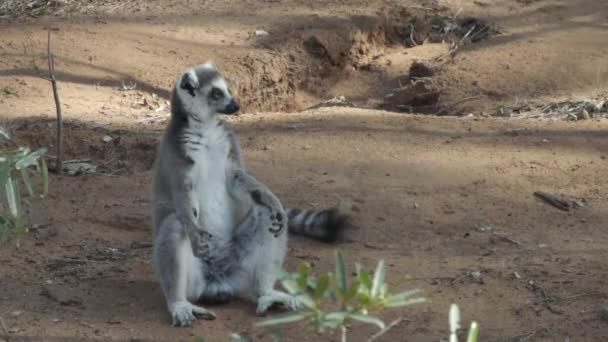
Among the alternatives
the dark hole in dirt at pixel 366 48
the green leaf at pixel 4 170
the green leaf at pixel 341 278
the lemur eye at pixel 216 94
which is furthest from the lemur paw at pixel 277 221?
the dark hole in dirt at pixel 366 48

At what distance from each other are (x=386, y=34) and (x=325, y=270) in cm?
712

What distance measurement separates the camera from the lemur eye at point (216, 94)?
6.61 m

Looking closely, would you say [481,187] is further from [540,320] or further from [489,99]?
[489,99]

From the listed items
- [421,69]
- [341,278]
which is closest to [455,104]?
[421,69]

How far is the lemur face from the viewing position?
6.58m

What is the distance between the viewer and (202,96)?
260 inches

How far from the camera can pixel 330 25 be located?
41.5 feet

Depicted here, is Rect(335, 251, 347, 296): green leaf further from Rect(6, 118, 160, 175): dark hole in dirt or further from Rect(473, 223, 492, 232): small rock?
Rect(6, 118, 160, 175): dark hole in dirt

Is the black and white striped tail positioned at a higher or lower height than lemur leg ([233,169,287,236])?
lower

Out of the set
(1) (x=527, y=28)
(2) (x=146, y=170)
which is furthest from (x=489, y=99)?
(2) (x=146, y=170)

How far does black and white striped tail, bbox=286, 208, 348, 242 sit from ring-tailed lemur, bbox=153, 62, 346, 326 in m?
0.08

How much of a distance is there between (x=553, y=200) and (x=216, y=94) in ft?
9.11

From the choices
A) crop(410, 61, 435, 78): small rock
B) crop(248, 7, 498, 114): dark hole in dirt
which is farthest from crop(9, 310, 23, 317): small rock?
crop(410, 61, 435, 78): small rock

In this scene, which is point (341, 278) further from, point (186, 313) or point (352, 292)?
point (186, 313)
